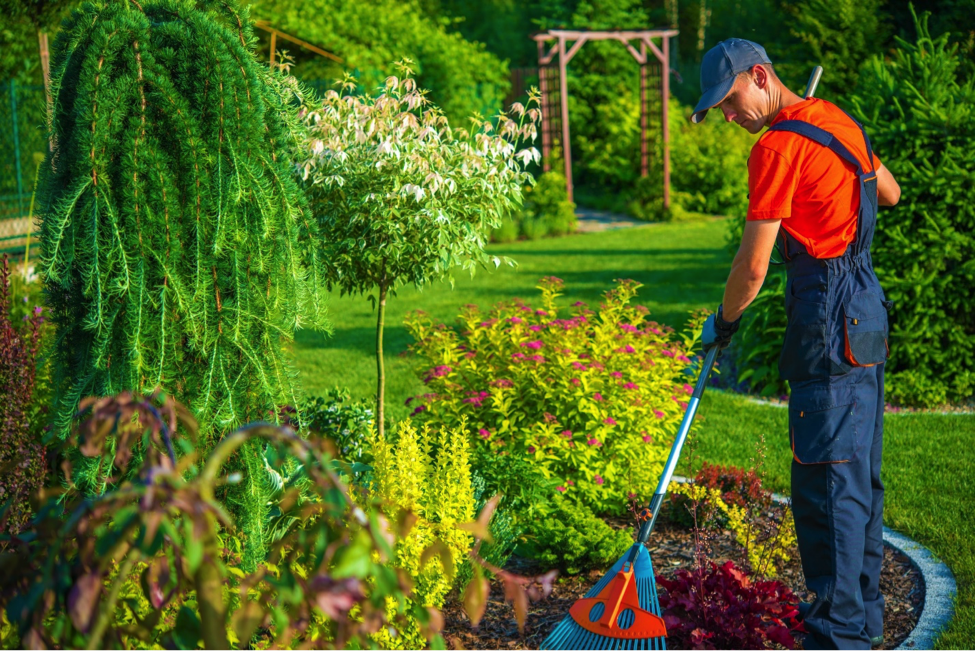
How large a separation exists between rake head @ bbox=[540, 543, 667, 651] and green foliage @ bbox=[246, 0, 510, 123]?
561 inches

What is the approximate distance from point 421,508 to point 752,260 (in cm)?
142

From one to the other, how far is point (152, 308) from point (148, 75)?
76 cm

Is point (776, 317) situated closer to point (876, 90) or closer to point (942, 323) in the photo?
point (942, 323)

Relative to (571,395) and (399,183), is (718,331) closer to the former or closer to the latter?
(571,395)

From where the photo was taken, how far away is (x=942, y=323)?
5.66 meters

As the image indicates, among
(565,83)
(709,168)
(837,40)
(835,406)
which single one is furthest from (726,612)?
(709,168)

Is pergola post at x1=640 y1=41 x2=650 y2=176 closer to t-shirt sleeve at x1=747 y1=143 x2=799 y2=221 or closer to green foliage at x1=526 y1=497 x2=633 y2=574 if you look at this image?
green foliage at x1=526 y1=497 x2=633 y2=574

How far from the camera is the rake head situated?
2.82m

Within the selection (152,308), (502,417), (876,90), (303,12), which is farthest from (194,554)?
(303,12)

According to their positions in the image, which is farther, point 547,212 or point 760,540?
point 547,212

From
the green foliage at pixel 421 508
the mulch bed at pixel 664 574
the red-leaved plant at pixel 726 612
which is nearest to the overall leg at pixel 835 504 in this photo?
the red-leaved plant at pixel 726 612

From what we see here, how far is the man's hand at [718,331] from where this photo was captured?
3.14 metres

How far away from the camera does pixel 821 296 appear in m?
2.82

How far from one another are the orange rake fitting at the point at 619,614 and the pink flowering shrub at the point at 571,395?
3.35 ft
